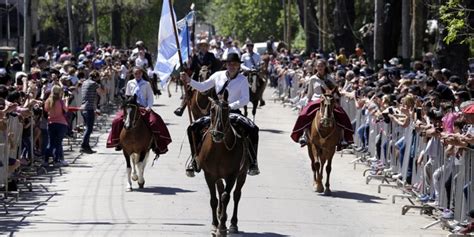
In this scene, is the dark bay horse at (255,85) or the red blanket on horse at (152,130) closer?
the red blanket on horse at (152,130)

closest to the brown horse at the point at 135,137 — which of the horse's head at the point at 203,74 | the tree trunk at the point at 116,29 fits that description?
the horse's head at the point at 203,74

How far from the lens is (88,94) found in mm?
29484

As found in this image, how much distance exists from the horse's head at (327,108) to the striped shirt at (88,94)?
922 cm

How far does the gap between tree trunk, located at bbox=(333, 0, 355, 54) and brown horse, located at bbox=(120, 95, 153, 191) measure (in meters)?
28.0

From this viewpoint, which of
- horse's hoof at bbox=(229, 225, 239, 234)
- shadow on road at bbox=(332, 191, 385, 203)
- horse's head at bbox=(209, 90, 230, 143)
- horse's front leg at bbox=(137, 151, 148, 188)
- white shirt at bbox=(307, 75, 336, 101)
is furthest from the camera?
white shirt at bbox=(307, 75, 336, 101)

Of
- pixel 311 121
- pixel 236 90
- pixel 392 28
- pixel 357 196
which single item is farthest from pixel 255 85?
pixel 236 90

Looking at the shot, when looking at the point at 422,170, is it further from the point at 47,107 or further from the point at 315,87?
the point at 47,107

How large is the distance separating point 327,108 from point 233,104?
3.94 metres

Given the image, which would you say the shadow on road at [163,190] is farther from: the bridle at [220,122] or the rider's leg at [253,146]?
the bridle at [220,122]

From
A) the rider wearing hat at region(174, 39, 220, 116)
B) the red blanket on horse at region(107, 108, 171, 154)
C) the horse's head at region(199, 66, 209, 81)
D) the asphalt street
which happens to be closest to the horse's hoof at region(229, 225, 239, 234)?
the asphalt street

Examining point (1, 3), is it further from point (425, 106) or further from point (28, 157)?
point (425, 106)

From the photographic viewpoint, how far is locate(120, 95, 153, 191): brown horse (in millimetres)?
21812

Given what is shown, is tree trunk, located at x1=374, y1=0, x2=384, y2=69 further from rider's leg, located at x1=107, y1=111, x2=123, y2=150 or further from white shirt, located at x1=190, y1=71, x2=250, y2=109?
white shirt, located at x1=190, y1=71, x2=250, y2=109

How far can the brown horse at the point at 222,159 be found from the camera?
54.6ft
